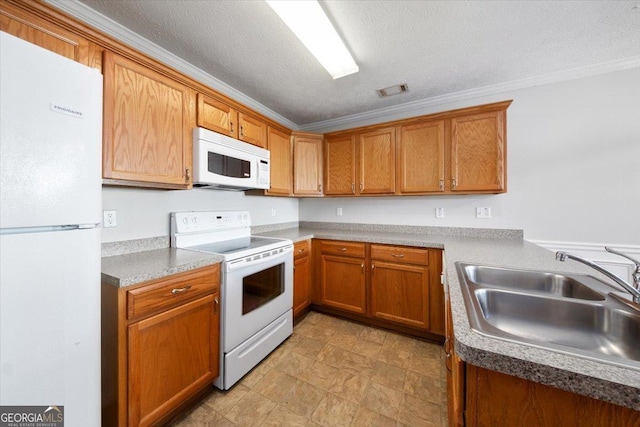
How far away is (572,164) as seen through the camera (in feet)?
6.95

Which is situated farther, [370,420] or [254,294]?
[254,294]

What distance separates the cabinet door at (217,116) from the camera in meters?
1.79

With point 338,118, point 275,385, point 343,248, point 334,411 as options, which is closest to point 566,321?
point 334,411

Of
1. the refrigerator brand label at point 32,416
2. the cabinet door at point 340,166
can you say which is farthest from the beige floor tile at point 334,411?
the cabinet door at point 340,166

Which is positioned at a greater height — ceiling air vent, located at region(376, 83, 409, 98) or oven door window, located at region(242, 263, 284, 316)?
ceiling air vent, located at region(376, 83, 409, 98)

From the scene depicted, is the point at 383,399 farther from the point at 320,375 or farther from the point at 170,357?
the point at 170,357

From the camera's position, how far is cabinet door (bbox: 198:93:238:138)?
5.88ft

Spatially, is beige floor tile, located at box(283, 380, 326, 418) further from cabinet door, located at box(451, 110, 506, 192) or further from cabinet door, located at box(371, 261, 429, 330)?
cabinet door, located at box(451, 110, 506, 192)

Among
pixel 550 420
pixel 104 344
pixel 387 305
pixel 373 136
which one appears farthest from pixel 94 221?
pixel 373 136

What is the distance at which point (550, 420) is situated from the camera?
1.77 ft

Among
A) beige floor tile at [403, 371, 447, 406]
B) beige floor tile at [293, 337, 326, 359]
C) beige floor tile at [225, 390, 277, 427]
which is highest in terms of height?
beige floor tile at [293, 337, 326, 359]

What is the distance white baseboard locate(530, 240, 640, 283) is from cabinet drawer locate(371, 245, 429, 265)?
1.26 metres

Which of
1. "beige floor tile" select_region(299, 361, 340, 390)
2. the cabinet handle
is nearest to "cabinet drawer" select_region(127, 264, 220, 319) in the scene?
the cabinet handle

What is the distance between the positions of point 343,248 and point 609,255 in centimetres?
229
